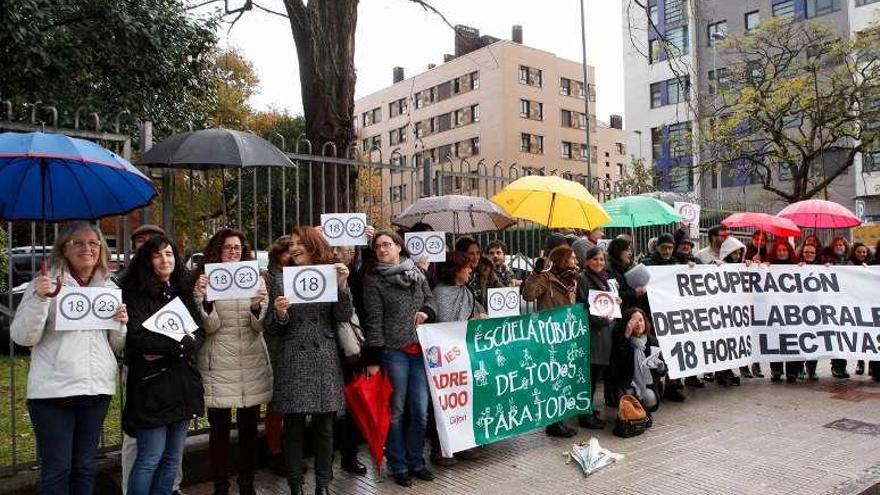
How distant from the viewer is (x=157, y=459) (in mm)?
3957

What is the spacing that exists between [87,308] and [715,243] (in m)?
7.13

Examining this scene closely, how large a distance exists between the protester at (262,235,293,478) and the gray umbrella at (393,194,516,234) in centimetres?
152

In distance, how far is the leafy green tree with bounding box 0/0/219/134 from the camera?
10.0 meters

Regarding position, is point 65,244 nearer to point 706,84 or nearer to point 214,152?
point 214,152

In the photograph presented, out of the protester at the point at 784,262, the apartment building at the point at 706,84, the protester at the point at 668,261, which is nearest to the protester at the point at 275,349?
the protester at the point at 668,261

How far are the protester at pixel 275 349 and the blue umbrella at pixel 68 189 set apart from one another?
3.23 ft

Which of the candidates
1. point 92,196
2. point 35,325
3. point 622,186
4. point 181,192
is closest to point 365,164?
point 181,192

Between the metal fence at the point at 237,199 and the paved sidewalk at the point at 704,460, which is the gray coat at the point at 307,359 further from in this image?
the metal fence at the point at 237,199


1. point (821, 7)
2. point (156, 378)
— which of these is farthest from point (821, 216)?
point (821, 7)

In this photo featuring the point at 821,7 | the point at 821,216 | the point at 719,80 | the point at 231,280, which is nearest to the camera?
the point at 231,280

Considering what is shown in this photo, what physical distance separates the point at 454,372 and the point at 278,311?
1702 millimetres

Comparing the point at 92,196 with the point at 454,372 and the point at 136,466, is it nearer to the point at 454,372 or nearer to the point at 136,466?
the point at 136,466

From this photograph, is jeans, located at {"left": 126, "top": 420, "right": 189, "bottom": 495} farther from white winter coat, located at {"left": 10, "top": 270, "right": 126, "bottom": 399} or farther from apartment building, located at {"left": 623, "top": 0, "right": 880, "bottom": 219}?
apartment building, located at {"left": 623, "top": 0, "right": 880, "bottom": 219}

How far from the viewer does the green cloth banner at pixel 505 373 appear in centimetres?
539
